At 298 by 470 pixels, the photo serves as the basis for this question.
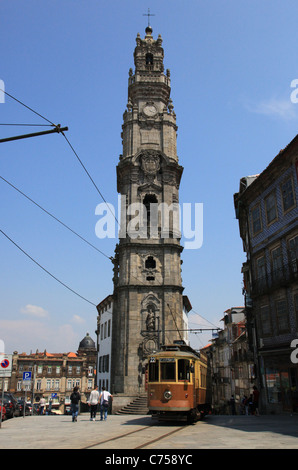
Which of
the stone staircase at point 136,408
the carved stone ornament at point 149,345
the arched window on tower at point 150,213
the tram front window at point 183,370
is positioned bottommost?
the stone staircase at point 136,408

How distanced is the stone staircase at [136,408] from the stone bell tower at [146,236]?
210 centimetres

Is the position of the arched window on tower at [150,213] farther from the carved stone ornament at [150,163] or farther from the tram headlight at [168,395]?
the tram headlight at [168,395]

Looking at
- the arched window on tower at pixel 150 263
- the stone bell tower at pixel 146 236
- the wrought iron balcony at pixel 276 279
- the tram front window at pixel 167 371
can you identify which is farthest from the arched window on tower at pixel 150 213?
the tram front window at pixel 167 371

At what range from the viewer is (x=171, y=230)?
40.0m

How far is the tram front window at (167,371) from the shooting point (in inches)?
747

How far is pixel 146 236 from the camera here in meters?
39.4

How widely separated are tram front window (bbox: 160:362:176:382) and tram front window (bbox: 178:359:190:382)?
28 cm

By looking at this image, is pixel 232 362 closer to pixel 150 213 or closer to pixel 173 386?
pixel 150 213

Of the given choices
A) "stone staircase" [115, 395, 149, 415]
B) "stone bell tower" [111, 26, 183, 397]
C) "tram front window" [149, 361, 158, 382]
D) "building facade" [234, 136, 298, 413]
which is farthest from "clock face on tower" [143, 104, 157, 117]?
"tram front window" [149, 361, 158, 382]

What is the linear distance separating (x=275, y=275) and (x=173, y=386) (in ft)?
31.3

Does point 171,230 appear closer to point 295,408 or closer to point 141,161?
point 141,161

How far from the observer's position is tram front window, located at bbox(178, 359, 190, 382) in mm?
18922
